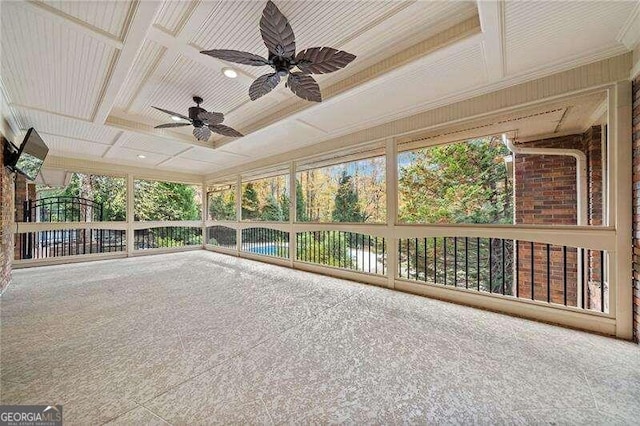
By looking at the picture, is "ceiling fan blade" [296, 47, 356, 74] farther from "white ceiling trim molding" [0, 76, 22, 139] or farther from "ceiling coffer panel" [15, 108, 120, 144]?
"ceiling coffer panel" [15, 108, 120, 144]

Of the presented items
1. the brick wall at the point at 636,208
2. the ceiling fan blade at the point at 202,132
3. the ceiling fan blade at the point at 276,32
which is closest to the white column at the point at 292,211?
the ceiling fan blade at the point at 202,132

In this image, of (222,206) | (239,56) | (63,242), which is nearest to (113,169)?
(63,242)

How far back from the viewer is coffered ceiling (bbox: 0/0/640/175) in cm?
188

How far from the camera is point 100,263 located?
5812 millimetres

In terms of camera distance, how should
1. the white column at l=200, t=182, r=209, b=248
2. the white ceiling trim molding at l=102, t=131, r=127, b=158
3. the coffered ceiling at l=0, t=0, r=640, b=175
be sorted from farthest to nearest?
the white column at l=200, t=182, r=209, b=248, the white ceiling trim molding at l=102, t=131, r=127, b=158, the coffered ceiling at l=0, t=0, r=640, b=175

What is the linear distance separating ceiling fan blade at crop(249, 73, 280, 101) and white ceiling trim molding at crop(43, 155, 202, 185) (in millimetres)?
6302

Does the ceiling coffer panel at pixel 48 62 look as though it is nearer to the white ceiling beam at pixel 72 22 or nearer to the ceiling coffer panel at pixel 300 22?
the white ceiling beam at pixel 72 22

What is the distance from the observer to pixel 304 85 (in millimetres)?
2395

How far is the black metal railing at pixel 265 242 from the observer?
623cm

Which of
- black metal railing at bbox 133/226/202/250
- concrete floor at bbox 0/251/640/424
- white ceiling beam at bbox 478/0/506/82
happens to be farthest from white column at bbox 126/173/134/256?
white ceiling beam at bbox 478/0/506/82

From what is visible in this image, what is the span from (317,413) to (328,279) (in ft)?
9.75

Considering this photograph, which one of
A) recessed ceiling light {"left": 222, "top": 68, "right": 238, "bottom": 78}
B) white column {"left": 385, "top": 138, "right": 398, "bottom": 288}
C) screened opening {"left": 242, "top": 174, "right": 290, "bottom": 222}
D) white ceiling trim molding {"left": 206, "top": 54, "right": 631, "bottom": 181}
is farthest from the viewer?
screened opening {"left": 242, "top": 174, "right": 290, "bottom": 222}

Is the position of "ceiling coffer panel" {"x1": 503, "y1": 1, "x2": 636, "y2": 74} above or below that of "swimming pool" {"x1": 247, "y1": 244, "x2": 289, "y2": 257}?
above

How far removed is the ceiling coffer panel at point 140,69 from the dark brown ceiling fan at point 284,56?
96cm
